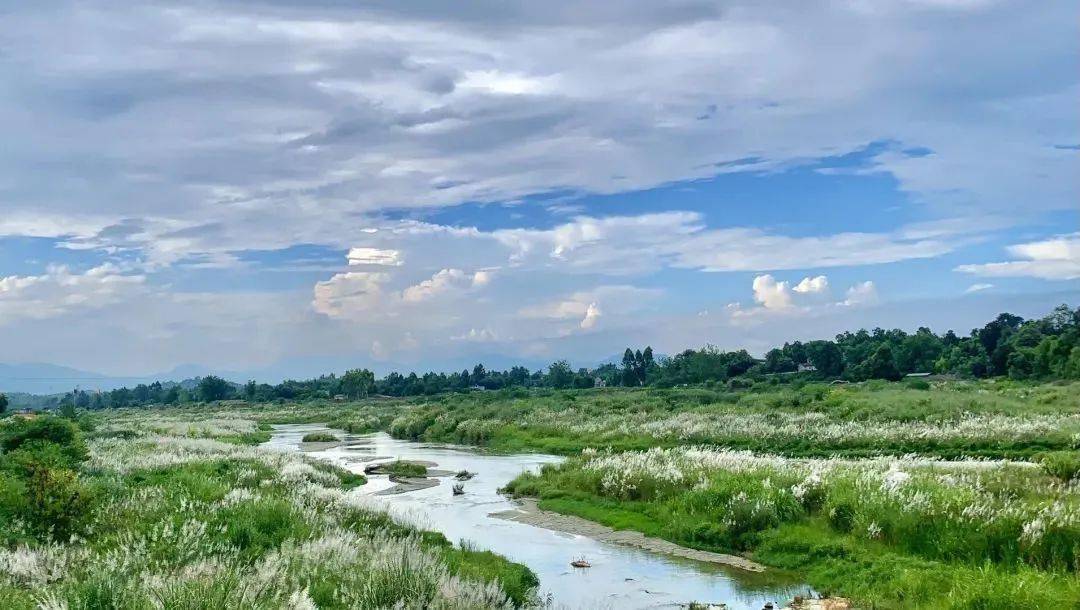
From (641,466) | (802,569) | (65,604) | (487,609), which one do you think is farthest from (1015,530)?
(65,604)

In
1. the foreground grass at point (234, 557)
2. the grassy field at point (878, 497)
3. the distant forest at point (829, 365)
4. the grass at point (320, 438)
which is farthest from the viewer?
the distant forest at point (829, 365)

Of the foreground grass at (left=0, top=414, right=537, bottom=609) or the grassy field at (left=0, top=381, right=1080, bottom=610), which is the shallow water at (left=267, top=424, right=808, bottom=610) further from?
the foreground grass at (left=0, top=414, right=537, bottom=609)

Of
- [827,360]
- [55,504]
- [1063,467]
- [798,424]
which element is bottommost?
[798,424]

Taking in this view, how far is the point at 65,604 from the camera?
9664mm

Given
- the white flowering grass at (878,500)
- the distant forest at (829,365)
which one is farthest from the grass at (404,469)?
the distant forest at (829,365)

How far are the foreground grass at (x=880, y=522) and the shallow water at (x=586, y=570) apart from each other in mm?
1535

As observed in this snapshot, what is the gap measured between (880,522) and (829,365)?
103987 millimetres

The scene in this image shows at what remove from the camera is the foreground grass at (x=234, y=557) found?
35.9 feet

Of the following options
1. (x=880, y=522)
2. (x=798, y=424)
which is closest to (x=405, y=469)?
(x=798, y=424)

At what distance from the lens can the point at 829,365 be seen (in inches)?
4601

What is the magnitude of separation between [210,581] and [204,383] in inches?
7277

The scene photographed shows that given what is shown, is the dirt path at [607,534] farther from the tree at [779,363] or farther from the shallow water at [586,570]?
the tree at [779,363]

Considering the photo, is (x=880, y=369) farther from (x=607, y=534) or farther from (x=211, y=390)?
(x=211, y=390)

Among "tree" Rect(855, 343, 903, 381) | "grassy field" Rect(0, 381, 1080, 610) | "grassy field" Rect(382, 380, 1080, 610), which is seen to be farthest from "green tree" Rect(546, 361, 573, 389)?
"grassy field" Rect(0, 381, 1080, 610)
